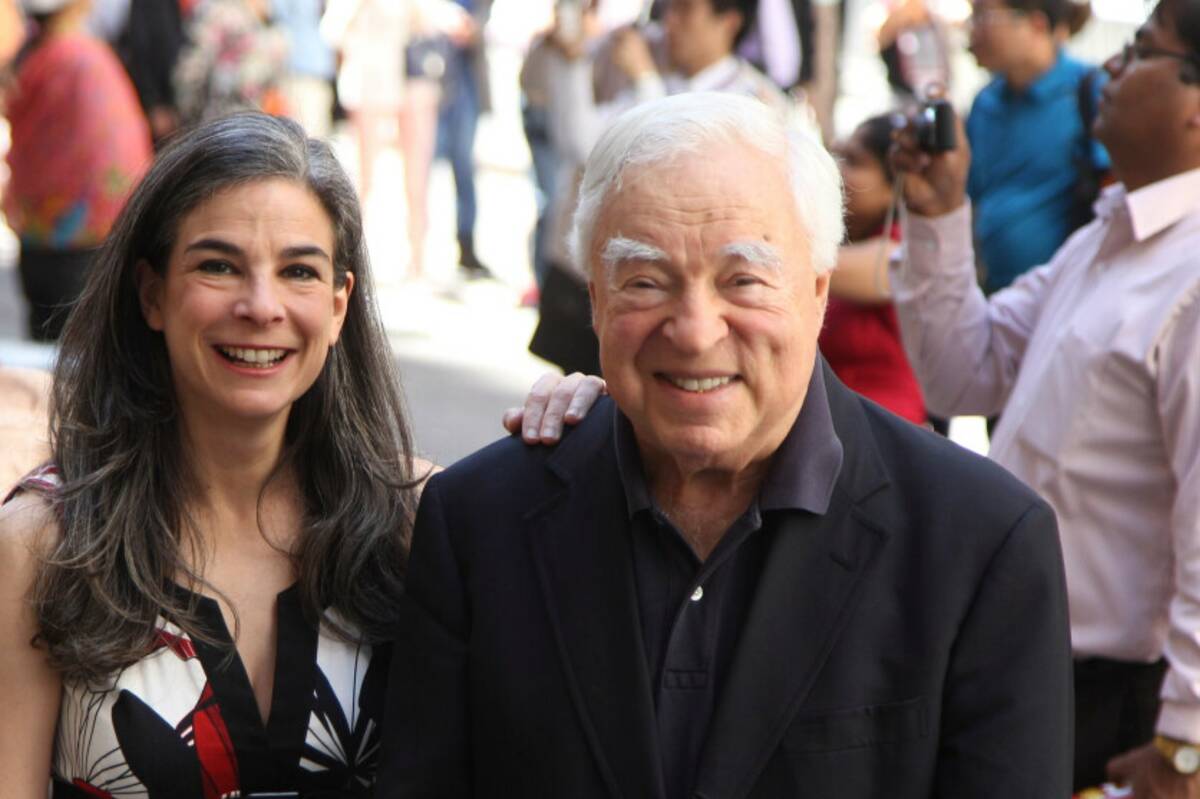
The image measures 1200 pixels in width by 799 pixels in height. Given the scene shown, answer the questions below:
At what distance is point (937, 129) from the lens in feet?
13.1

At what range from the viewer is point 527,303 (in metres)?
11.7

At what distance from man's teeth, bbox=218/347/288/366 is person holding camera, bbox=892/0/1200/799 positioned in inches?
62.9

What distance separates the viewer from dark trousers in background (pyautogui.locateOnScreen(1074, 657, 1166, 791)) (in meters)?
3.68

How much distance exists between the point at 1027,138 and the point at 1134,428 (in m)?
2.88

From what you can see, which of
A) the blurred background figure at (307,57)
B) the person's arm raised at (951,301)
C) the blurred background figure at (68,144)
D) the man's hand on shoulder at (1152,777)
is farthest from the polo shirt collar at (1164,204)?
the blurred background figure at (307,57)

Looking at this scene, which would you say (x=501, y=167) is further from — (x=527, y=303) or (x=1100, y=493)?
(x=1100, y=493)

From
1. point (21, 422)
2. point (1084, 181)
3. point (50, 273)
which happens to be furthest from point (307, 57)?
point (21, 422)

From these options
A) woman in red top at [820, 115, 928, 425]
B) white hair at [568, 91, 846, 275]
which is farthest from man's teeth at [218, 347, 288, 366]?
woman in red top at [820, 115, 928, 425]

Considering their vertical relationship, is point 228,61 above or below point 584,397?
above

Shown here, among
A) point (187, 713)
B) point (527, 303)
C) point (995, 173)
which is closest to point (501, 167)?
point (527, 303)

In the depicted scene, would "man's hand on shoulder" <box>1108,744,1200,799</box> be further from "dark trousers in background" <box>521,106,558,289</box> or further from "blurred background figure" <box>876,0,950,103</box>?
"dark trousers in background" <box>521,106,558,289</box>

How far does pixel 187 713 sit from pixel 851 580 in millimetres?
1144

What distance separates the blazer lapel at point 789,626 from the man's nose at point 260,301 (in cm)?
95

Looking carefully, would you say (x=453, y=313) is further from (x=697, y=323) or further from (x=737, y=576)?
(x=697, y=323)
